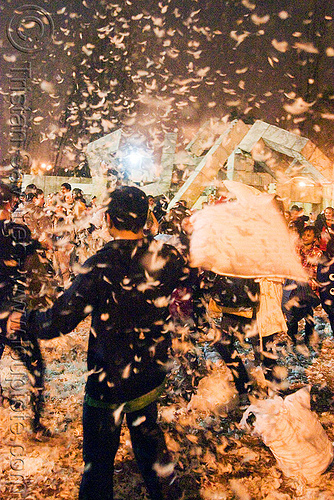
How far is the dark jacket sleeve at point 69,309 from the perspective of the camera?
197 cm

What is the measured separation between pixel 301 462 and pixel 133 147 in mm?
18672

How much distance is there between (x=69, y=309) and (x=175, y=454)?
1.95 meters

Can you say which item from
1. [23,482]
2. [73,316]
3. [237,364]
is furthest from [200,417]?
[73,316]

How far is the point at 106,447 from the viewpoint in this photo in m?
2.06

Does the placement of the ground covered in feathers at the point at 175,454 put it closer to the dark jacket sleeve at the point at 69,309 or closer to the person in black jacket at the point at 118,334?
the person in black jacket at the point at 118,334

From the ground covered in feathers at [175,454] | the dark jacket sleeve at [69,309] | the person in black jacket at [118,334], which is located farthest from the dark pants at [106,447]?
the ground covered in feathers at [175,454]

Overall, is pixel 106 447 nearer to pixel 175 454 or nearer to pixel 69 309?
pixel 69 309

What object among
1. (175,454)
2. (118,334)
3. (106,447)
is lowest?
(175,454)

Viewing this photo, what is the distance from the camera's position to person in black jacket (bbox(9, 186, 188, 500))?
6.60 feet

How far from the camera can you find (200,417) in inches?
152

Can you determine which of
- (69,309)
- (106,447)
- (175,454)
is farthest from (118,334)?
(175,454)

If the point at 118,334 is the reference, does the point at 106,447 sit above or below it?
below

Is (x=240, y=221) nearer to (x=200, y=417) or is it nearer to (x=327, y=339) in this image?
(x=200, y=417)

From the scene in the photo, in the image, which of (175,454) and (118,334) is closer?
(118,334)
